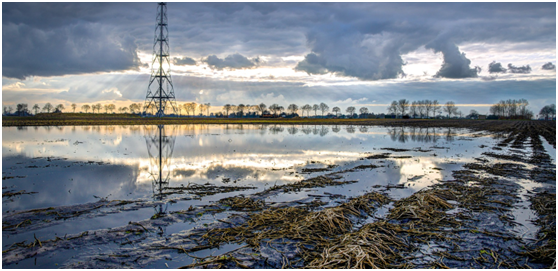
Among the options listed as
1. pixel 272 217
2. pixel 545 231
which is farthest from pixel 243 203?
pixel 545 231

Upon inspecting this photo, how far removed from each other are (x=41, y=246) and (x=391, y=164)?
17.0 meters

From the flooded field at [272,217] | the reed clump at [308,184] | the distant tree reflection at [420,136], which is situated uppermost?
the distant tree reflection at [420,136]

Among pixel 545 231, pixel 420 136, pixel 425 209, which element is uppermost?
pixel 420 136

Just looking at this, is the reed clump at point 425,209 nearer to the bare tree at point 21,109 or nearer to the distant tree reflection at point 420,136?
the distant tree reflection at point 420,136

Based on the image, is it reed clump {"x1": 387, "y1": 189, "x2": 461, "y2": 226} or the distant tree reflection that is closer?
reed clump {"x1": 387, "y1": 189, "x2": 461, "y2": 226}

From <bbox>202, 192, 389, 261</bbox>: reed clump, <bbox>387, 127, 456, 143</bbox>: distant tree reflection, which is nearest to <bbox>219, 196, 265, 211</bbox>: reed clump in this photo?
<bbox>202, 192, 389, 261</bbox>: reed clump

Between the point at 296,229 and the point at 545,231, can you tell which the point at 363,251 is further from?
the point at 545,231

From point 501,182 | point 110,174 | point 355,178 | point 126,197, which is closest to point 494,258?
point 355,178

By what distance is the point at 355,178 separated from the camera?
14.7 m

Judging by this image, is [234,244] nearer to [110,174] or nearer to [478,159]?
[110,174]

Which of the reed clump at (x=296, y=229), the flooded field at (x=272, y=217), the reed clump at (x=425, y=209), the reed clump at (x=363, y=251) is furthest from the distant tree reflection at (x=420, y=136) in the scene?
the reed clump at (x=363, y=251)

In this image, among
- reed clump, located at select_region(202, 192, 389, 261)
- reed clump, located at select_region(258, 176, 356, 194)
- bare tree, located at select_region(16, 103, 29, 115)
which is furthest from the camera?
bare tree, located at select_region(16, 103, 29, 115)

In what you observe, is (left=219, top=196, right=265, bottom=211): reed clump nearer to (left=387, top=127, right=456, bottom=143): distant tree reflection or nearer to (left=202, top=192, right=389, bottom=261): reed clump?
(left=202, top=192, right=389, bottom=261): reed clump

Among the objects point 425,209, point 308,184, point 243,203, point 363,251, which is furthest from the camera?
point 308,184
